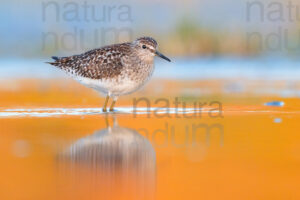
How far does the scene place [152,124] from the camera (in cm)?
851

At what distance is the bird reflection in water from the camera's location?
16.9 ft

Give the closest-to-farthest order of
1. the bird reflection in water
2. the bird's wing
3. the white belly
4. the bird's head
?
1. the bird reflection in water
2. the white belly
3. the bird's wing
4. the bird's head

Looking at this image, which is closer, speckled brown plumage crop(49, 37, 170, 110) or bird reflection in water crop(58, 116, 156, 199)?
bird reflection in water crop(58, 116, 156, 199)

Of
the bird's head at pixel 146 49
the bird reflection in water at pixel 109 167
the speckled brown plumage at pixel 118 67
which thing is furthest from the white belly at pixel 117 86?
the bird reflection in water at pixel 109 167

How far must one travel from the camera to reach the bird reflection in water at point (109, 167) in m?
5.14

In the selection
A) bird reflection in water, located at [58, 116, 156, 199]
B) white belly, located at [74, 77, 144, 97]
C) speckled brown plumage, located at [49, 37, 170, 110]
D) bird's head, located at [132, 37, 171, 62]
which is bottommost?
bird reflection in water, located at [58, 116, 156, 199]

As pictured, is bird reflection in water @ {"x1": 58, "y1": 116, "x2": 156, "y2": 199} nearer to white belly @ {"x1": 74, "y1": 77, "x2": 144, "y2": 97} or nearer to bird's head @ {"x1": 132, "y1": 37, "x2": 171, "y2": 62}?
white belly @ {"x1": 74, "y1": 77, "x2": 144, "y2": 97}

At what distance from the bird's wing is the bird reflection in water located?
7.83 ft

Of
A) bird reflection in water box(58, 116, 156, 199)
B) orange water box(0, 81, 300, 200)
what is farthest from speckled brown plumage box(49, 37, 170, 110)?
bird reflection in water box(58, 116, 156, 199)

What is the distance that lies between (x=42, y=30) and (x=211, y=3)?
560cm

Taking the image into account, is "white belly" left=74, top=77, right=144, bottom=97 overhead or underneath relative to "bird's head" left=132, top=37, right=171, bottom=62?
underneath

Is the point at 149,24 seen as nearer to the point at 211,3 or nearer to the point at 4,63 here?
the point at 211,3

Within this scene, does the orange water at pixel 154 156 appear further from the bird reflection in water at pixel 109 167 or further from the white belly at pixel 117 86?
the white belly at pixel 117 86

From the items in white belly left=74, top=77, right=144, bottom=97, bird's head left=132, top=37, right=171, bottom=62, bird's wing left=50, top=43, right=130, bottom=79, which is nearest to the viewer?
white belly left=74, top=77, right=144, bottom=97
